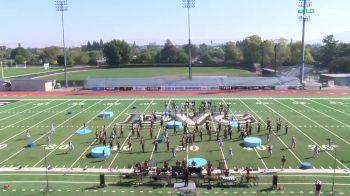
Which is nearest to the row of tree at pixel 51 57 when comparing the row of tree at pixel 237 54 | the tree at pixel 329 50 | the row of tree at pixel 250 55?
the row of tree at pixel 250 55

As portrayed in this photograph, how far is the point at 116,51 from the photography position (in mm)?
132250

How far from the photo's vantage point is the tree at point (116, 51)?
132 metres

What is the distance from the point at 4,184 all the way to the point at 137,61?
127 metres

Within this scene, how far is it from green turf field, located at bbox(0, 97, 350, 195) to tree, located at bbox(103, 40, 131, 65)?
82.7m

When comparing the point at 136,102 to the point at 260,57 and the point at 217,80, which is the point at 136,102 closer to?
the point at 217,80

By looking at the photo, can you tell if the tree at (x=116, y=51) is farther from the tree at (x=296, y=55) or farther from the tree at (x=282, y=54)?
the tree at (x=296, y=55)

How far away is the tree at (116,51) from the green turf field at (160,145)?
8273 centimetres

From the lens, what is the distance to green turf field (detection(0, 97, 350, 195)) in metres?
21.2

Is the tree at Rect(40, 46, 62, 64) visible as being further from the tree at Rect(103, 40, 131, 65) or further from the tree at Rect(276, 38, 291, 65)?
the tree at Rect(276, 38, 291, 65)

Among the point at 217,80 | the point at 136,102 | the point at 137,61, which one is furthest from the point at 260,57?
the point at 136,102

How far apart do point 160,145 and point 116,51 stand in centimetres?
10660

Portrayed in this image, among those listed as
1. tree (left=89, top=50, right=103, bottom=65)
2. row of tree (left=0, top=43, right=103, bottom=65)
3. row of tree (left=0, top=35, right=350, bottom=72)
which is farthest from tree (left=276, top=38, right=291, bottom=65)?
row of tree (left=0, top=43, right=103, bottom=65)

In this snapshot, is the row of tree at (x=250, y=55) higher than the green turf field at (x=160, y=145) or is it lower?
higher

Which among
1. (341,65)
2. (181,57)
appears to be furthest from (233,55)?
(341,65)
